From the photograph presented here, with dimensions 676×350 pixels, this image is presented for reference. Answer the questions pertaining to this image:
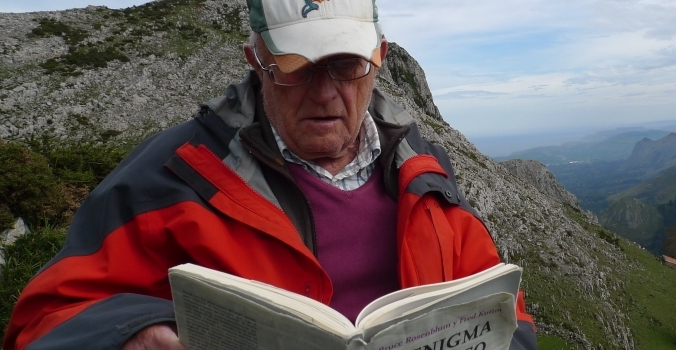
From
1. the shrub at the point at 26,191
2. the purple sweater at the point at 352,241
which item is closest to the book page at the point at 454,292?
the purple sweater at the point at 352,241

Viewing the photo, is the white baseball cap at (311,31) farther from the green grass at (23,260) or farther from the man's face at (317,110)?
the green grass at (23,260)

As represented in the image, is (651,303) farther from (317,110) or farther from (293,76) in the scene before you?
(293,76)

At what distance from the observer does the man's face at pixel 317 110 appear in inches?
113

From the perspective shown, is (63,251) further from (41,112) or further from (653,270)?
(653,270)

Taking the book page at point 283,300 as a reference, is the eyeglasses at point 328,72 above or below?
above

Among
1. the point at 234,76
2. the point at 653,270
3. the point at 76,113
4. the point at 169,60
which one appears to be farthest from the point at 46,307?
the point at 653,270

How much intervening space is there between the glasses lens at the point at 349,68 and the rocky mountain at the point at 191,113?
19394 millimetres

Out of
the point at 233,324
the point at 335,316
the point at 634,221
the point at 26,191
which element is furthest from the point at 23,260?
the point at 634,221

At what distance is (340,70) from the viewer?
9.35 ft

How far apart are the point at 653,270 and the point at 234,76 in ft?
108

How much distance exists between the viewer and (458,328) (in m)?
1.93

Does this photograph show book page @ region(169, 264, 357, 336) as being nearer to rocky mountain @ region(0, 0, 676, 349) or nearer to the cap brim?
the cap brim

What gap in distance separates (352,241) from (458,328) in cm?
123

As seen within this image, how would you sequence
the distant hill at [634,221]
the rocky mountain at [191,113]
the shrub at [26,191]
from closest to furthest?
the shrub at [26,191], the rocky mountain at [191,113], the distant hill at [634,221]
